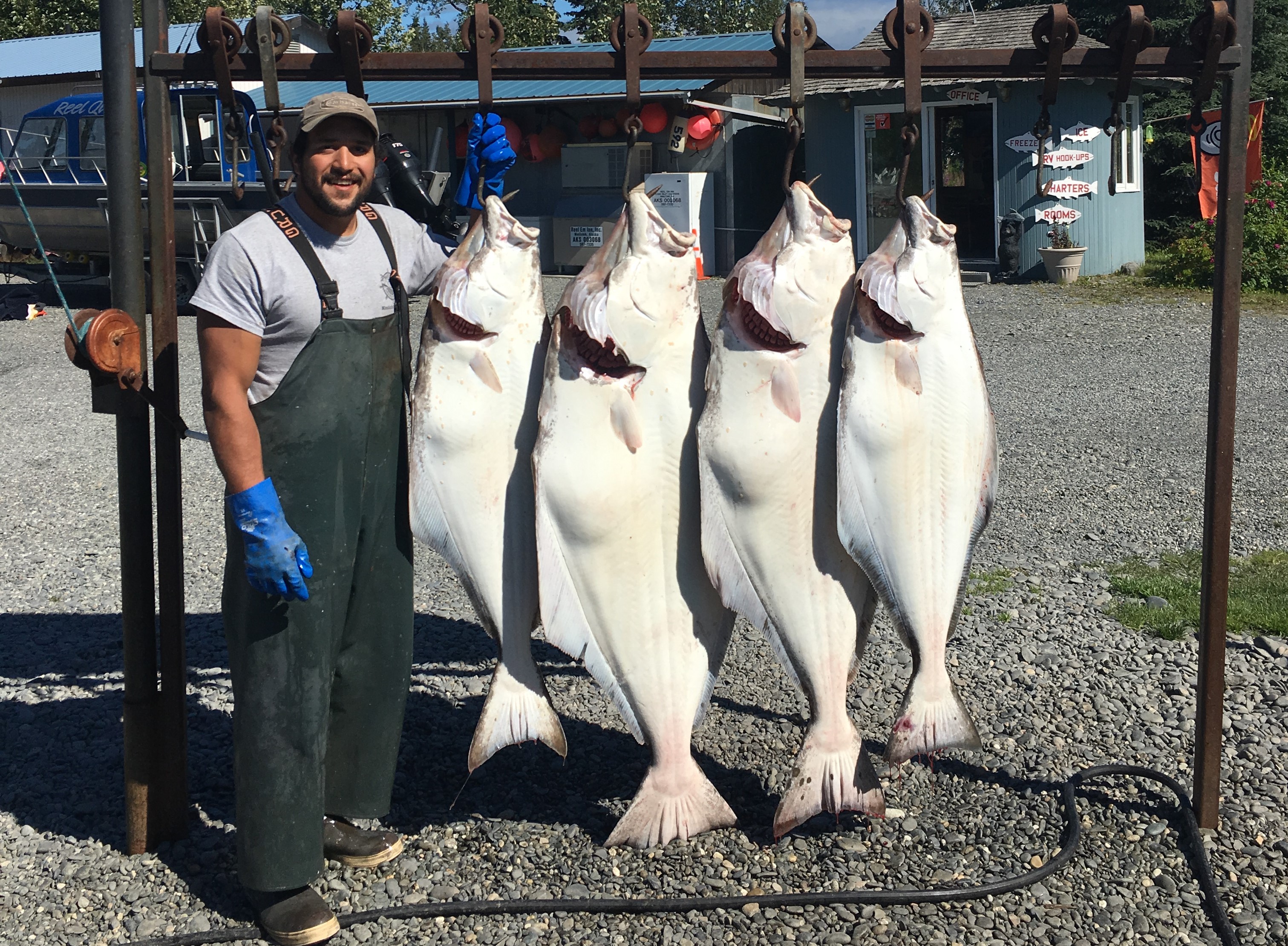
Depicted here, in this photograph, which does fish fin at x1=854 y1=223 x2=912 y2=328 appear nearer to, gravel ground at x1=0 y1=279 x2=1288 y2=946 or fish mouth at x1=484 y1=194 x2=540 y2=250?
fish mouth at x1=484 y1=194 x2=540 y2=250

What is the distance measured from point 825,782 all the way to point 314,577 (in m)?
1.27

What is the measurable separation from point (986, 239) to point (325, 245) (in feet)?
58.7

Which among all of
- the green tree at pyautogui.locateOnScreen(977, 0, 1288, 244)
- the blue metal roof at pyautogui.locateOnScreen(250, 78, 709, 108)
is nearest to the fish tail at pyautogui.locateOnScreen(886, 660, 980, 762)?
the blue metal roof at pyautogui.locateOnScreen(250, 78, 709, 108)

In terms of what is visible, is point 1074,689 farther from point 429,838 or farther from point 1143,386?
point 1143,386

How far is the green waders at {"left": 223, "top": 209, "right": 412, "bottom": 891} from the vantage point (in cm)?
276

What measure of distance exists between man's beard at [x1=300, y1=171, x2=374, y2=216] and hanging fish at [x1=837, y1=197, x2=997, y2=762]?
1.14 meters

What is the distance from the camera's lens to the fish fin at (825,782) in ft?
9.38

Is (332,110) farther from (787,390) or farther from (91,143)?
(91,143)

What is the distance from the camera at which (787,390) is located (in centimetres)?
279

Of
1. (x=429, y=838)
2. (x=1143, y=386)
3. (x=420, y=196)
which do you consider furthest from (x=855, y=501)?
(x=1143, y=386)

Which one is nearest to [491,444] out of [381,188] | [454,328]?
[454,328]

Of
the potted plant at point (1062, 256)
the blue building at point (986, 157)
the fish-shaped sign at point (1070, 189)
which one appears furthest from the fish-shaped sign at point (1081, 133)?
the potted plant at point (1062, 256)

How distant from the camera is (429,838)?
335cm

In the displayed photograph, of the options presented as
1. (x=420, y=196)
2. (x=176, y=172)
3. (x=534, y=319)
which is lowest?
(x=534, y=319)
